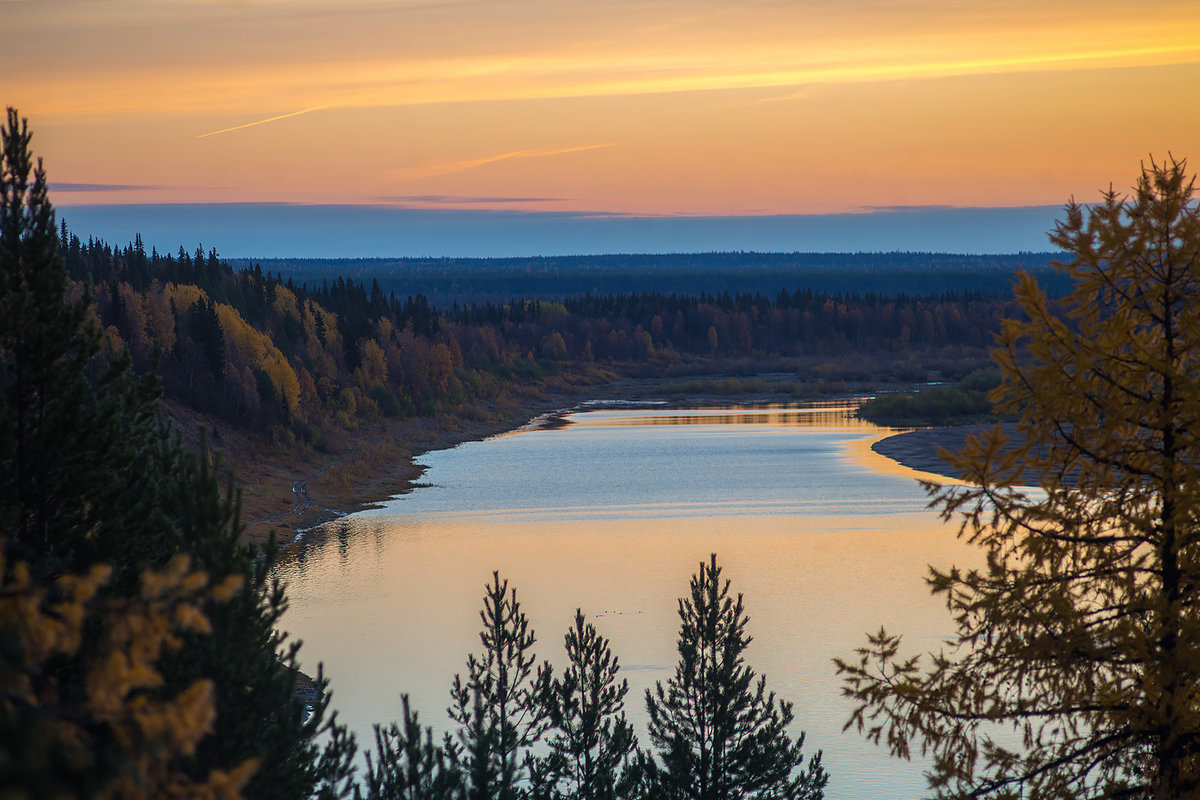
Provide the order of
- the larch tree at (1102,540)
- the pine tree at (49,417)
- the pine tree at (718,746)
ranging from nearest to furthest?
the larch tree at (1102,540), the pine tree at (49,417), the pine tree at (718,746)

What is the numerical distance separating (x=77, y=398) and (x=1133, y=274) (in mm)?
9932

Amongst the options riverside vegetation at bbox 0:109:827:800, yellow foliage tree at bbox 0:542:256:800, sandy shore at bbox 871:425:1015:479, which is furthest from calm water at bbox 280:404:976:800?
yellow foliage tree at bbox 0:542:256:800

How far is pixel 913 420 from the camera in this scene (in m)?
74.2

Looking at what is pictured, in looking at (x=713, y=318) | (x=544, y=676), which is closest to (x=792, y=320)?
(x=713, y=318)

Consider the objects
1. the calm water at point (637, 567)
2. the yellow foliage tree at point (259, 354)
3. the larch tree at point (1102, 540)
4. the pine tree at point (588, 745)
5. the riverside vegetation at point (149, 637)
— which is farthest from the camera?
the yellow foliage tree at point (259, 354)

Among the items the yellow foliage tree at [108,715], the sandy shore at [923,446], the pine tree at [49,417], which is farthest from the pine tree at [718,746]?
the sandy shore at [923,446]

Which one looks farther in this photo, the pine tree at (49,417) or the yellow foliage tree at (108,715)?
the pine tree at (49,417)

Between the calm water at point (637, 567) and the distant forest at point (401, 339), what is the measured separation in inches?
316

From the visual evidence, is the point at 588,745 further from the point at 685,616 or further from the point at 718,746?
the point at 685,616

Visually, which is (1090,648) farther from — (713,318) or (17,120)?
(713,318)

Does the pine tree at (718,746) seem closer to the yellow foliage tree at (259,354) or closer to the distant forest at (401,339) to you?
the distant forest at (401,339)

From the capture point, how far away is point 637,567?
1267 inches

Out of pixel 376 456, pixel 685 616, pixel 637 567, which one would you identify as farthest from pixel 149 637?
pixel 376 456

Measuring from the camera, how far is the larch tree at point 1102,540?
8.85m
